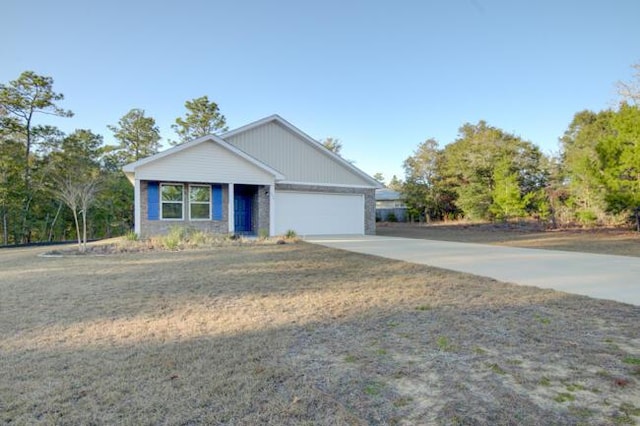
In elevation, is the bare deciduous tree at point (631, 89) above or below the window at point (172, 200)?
above

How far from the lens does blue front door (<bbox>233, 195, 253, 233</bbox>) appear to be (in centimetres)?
1659

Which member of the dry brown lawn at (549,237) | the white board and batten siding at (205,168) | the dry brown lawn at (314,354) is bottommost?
the dry brown lawn at (314,354)

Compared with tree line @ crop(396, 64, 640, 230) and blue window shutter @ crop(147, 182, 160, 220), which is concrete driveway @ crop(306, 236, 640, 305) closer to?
blue window shutter @ crop(147, 182, 160, 220)

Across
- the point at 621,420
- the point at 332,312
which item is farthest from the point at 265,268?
the point at 621,420

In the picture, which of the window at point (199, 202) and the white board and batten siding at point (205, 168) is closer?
the white board and batten siding at point (205, 168)

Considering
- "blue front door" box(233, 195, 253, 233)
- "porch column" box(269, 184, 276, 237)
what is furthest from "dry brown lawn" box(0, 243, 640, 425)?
"blue front door" box(233, 195, 253, 233)

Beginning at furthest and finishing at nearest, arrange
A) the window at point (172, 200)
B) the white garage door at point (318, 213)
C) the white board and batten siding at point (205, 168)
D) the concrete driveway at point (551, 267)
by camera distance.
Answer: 1. the white garage door at point (318, 213)
2. the window at point (172, 200)
3. the white board and batten siding at point (205, 168)
4. the concrete driveway at point (551, 267)

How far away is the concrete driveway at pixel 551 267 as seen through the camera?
5.61 metres

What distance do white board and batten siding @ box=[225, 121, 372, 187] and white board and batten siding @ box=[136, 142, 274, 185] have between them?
1.86m

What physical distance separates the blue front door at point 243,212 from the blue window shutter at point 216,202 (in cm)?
185

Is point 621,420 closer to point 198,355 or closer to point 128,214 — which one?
point 198,355

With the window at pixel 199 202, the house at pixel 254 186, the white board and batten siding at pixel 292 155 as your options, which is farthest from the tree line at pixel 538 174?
the window at pixel 199 202

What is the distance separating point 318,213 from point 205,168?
18.8ft

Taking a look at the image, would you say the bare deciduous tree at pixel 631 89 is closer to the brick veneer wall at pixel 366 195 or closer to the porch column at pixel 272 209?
the brick veneer wall at pixel 366 195
